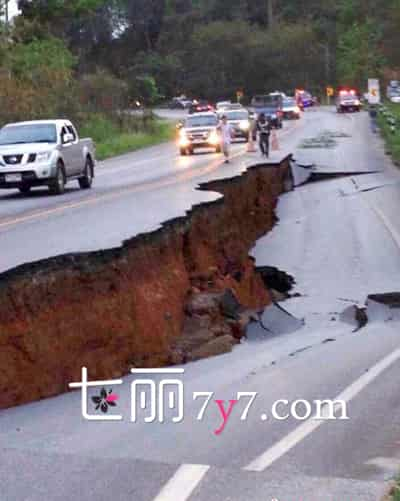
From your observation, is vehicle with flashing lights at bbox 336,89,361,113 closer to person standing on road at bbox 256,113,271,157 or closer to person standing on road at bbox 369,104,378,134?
person standing on road at bbox 369,104,378,134

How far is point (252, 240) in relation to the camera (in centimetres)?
2327

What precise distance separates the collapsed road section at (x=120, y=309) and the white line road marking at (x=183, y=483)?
3148 millimetres

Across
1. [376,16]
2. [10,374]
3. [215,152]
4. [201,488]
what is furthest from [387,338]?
[376,16]

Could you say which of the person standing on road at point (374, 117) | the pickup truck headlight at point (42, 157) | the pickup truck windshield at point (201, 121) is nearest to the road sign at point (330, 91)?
the person standing on road at point (374, 117)

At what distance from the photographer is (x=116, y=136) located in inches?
2344

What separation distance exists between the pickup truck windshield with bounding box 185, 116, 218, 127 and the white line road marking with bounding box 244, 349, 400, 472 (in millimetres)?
36565

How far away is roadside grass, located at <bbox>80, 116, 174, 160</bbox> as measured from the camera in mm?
53688

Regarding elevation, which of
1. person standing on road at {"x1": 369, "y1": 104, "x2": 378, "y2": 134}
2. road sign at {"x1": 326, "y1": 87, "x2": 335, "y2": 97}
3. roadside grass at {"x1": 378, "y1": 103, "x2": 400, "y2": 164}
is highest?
roadside grass at {"x1": 378, "y1": 103, "x2": 400, "y2": 164}

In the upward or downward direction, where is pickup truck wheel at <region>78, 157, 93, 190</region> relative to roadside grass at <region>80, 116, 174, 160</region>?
upward

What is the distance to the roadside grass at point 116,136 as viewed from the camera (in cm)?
5369

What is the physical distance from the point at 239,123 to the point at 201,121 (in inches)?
270

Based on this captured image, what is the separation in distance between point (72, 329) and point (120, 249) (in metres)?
2.74

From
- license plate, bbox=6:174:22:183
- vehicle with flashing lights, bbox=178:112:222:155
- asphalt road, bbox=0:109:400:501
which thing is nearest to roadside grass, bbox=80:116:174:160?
vehicle with flashing lights, bbox=178:112:222:155

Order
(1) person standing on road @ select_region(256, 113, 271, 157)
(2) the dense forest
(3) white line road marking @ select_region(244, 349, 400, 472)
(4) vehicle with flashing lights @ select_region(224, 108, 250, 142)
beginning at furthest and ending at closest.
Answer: (2) the dense forest, (4) vehicle with flashing lights @ select_region(224, 108, 250, 142), (1) person standing on road @ select_region(256, 113, 271, 157), (3) white line road marking @ select_region(244, 349, 400, 472)
